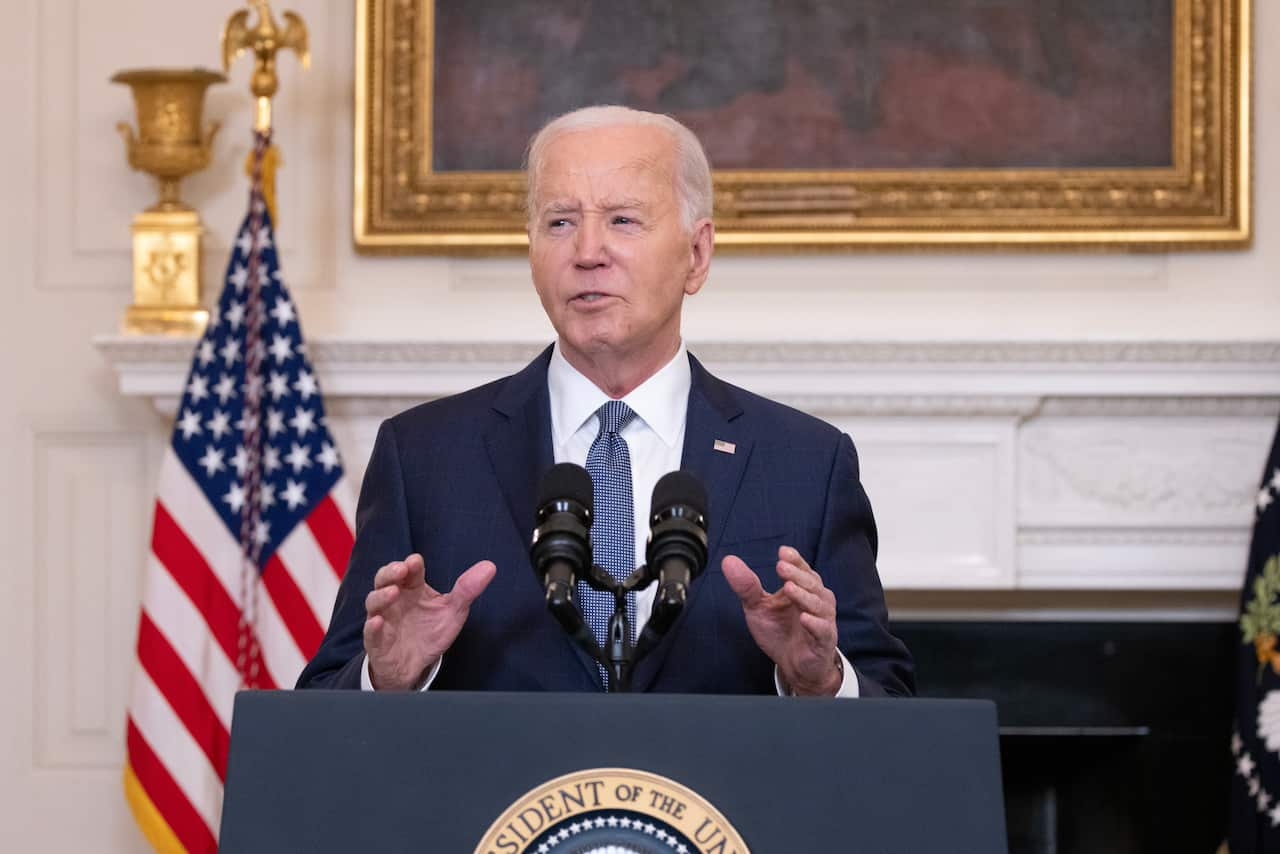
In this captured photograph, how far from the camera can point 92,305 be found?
4914mm

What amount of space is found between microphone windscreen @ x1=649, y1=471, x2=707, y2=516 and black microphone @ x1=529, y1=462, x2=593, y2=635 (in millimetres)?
69

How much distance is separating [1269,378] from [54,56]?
11.5 ft

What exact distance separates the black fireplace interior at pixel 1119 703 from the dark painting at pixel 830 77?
4.31 ft

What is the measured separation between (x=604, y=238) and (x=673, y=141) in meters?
0.18

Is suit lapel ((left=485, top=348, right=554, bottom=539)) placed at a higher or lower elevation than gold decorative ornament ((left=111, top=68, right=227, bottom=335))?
lower

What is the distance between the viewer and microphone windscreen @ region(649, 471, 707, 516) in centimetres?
168

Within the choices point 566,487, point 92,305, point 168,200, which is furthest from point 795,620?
point 92,305

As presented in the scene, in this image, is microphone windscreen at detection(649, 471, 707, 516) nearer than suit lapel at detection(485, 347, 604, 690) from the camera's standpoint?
Yes

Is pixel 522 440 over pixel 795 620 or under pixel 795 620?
over

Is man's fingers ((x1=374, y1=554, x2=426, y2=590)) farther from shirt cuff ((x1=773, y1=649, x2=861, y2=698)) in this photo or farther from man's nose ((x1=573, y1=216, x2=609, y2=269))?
man's nose ((x1=573, y1=216, x2=609, y2=269))

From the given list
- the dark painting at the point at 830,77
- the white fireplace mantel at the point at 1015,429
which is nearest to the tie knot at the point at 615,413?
the white fireplace mantel at the point at 1015,429

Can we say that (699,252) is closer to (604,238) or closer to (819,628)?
(604,238)

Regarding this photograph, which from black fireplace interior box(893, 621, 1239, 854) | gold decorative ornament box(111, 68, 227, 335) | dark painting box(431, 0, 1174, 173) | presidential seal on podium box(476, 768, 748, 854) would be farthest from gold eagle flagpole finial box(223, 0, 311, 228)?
presidential seal on podium box(476, 768, 748, 854)

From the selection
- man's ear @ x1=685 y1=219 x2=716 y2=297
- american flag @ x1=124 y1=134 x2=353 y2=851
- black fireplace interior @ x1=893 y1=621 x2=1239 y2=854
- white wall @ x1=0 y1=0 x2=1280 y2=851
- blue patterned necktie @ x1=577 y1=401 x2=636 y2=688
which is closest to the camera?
blue patterned necktie @ x1=577 y1=401 x2=636 y2=688
